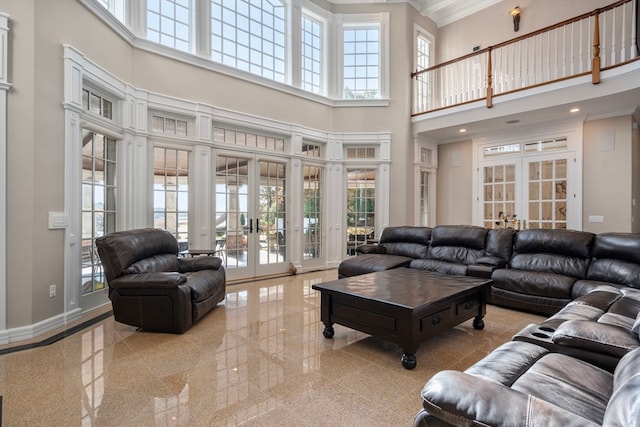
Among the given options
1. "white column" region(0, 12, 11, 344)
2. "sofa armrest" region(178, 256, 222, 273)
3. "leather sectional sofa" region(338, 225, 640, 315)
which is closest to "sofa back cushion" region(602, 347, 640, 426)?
"leather sectional sofa" region(338, 225, 640, 315)

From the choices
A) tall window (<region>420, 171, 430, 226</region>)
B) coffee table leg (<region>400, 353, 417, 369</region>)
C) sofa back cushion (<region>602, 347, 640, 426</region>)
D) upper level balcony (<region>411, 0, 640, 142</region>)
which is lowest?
coffee table leg (<region>400, 353, 417, 369</region>)

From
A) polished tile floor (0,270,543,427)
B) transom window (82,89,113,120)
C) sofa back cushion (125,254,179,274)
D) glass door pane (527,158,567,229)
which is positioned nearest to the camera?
polished tile floor (0,270,543,427)

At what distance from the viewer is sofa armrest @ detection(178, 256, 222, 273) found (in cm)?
418

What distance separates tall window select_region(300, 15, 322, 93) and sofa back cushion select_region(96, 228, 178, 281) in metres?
4.15

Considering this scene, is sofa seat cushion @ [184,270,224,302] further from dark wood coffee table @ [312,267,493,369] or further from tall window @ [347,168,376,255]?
tall window @ [347,168,376,255]

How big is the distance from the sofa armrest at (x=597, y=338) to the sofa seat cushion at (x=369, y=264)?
9.32 ft

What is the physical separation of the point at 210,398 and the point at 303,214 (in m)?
4.55

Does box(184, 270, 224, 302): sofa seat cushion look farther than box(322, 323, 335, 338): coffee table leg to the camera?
Yes

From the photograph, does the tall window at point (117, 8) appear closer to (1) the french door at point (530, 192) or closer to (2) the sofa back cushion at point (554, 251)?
(2) the sofa back cushion at point (554, 251)

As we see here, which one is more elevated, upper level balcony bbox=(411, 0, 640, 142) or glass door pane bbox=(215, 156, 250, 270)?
upper level balcony bbox=(411, 0, 640, 142)

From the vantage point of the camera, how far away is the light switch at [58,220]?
336 cm

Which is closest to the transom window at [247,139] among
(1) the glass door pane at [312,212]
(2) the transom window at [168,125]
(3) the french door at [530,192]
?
(2) the transom window at [168,125]

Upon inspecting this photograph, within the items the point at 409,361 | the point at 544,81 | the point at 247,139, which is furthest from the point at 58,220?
the point at 544,81

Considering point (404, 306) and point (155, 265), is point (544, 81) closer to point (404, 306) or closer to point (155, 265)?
point (404, 306)
